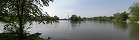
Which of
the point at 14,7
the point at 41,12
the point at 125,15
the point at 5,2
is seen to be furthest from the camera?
the point at 125,15

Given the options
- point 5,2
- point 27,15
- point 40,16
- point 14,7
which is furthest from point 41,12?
point 5,2

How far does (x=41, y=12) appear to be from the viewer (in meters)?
6.12

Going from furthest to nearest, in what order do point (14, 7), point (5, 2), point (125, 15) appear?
1. point (125, 15)
2. point (14, 7)
3. point (5, 2)

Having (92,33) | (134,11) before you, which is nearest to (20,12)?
(92,33)

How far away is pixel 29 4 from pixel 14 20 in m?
0.87

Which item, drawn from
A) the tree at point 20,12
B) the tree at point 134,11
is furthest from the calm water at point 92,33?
the tree at point 134,11

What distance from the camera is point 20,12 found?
592 centimetres

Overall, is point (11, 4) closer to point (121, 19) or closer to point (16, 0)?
point (16, 0)

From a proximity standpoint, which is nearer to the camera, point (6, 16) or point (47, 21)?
point (6, 16)

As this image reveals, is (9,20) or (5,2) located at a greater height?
(5,2)

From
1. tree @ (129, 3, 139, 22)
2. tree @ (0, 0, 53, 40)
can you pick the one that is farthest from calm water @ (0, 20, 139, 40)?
tree @ (129, 3, 139, 22)

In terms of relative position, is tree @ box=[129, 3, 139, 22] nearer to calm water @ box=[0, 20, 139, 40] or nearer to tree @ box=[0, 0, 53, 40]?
calm water @ box=[0, 20, 139, 40]

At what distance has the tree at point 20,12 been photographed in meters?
5.52

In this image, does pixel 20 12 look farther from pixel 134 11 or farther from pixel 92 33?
pixel 134 11
